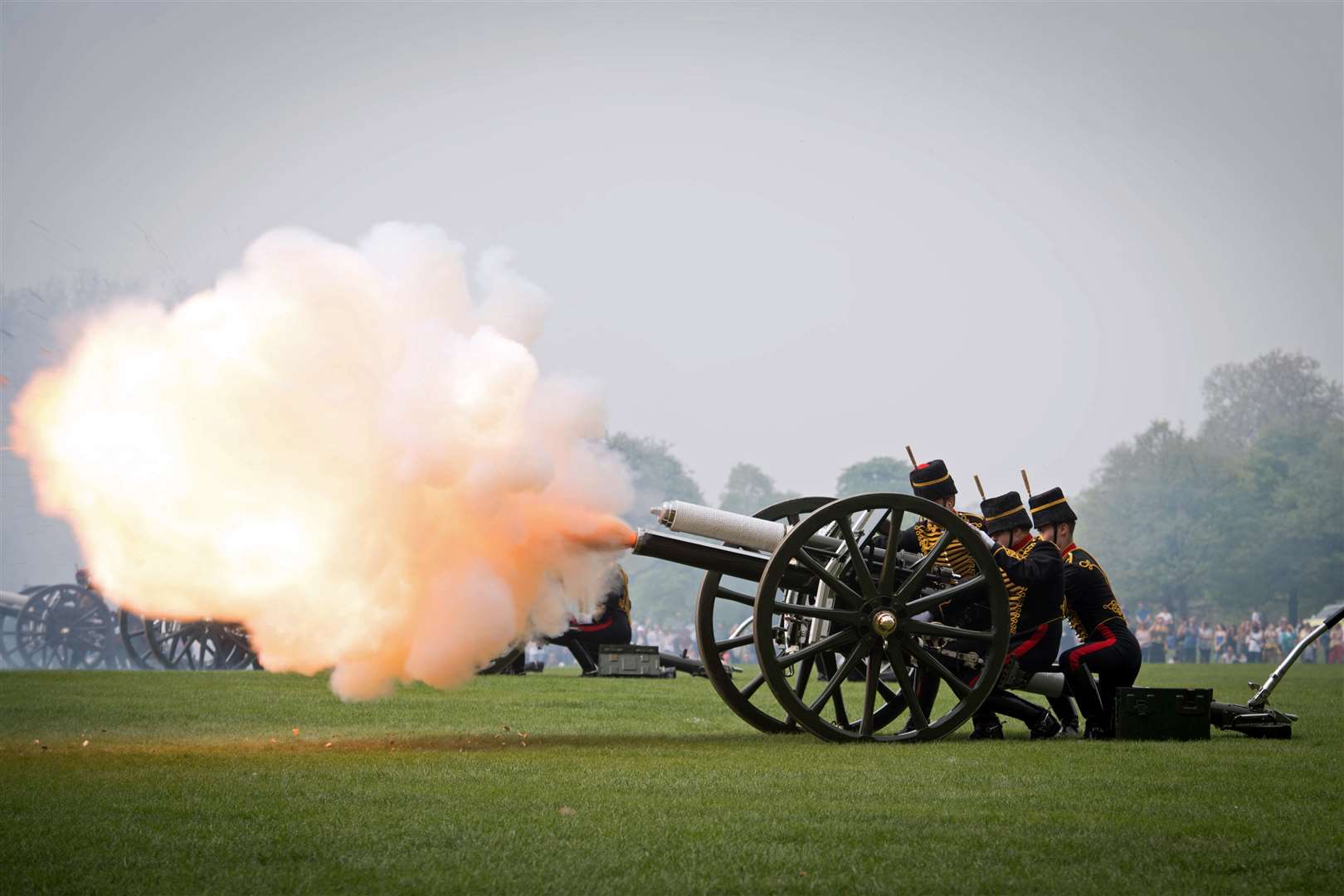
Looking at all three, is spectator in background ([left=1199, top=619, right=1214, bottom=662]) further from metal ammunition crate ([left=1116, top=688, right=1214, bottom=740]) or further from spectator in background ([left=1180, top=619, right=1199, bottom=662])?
metal ammunition crate ([left=1116, top=688, right=1214, bottom=740])

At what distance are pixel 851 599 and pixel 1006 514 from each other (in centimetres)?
221

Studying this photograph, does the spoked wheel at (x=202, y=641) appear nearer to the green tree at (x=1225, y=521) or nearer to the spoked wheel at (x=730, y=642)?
the spoked wheel at (x=730, y=642)

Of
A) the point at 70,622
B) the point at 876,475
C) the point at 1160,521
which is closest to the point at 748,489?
the point at 876,475

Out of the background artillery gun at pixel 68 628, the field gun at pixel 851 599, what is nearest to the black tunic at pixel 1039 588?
the field gun at pixel 851 599

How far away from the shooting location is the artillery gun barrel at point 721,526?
450 inches

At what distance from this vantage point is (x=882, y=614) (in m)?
11.3

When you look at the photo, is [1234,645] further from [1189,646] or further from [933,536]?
[933,536]

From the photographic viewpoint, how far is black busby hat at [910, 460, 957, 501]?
43.9 ft

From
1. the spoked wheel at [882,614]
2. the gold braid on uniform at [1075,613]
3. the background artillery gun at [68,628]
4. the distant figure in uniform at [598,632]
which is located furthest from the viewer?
the background artillery gun at [68,628]

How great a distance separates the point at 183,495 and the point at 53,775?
2.77 m

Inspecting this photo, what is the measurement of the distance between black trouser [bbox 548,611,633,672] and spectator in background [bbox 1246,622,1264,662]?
100.0 feet

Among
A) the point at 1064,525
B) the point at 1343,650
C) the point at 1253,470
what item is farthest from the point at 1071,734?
the point at 1253,470

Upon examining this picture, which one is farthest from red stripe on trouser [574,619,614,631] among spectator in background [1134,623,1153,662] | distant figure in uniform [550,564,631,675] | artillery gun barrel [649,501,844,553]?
spectator in background [1134,623,1153,662]

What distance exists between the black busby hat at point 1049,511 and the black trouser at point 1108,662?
101 centimetres
